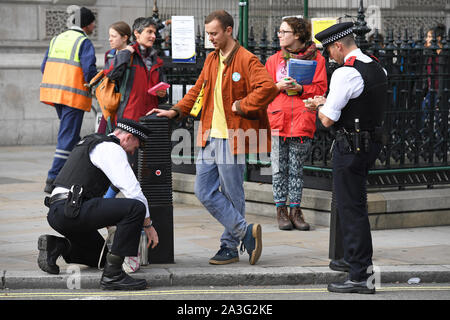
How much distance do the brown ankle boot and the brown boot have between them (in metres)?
0.05

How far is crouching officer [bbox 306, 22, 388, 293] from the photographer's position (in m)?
6.57

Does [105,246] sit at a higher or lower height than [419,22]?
lower

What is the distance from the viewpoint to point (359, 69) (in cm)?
658

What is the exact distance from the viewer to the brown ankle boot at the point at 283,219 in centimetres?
898

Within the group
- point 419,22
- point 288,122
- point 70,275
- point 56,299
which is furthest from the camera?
point 419,22

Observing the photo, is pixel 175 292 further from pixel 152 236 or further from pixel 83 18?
pixel 83 18

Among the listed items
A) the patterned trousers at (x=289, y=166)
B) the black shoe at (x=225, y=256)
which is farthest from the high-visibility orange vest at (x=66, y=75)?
the black shoe at (x=225, y=256)

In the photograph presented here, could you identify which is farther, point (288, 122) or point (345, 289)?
point (288, 122)

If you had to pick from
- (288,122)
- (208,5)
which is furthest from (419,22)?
(288,122)

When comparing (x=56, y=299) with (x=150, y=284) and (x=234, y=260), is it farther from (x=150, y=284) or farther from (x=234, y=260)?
(x=234, y=260)

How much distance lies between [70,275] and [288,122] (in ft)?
9.59

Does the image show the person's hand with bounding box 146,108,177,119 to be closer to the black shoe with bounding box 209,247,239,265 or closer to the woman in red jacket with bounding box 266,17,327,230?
the black shoe with bounding box 209,247,239,265

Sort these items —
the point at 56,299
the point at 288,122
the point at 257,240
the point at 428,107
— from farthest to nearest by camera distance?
the point at 428,107
the point at 288,122
the point at 257,240
the point at 56,299

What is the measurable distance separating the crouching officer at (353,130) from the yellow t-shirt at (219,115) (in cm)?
84
